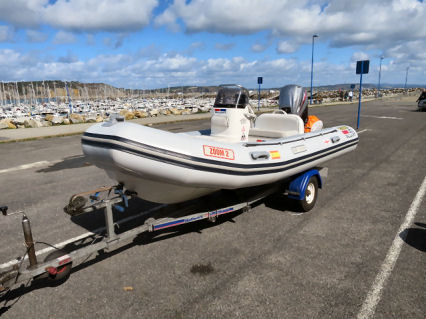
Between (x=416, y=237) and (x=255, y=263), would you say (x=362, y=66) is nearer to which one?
(x=416, y=237)

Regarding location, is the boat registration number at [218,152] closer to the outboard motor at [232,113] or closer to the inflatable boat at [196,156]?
the inflatable boat at [196,156]

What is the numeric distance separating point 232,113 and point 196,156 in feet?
7.28

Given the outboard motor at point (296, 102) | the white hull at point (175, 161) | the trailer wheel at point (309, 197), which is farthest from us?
the outboard motor at point (296, 102)

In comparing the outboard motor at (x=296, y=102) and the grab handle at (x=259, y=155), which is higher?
the outboard motor at (x=296, y=102)

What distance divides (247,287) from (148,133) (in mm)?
2262

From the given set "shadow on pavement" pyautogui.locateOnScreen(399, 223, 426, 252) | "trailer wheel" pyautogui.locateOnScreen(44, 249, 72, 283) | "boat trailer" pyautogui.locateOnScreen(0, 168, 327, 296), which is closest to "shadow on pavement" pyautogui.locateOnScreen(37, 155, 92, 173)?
"boat trailer" pyautogui.locateOnScreen(0, 168, 327, 296)

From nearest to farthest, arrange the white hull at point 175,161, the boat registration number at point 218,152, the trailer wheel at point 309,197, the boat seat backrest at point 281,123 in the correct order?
the white hull at point 175,161
the boat registration number at point 218,152
the trailer wheel at point 309,197
the boat seat backrest at point 281,123

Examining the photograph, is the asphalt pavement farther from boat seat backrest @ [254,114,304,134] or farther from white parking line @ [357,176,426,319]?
boat seat backrest @ [254,114,304,134]

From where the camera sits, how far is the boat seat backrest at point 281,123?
22.0 feet

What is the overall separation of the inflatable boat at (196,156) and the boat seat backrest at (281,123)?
23.7 inches

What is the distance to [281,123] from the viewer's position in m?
6.91

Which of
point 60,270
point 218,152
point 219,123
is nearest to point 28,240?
point 60,270

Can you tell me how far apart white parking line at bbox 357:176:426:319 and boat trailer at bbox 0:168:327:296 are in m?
1.59

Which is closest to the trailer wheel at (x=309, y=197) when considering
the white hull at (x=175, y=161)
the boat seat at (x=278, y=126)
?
the white hull at (x=175, y=161)
